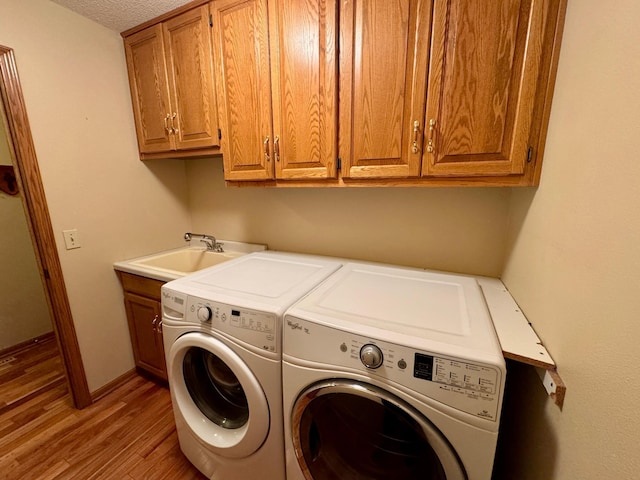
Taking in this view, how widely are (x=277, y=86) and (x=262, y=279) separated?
2.94ft

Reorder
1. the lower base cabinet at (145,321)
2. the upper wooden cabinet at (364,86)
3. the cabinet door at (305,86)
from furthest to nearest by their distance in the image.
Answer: the lower base cabinet at (145,321) < the cabinet door at (305,86) < the upper wooden cabinet at (364,86)

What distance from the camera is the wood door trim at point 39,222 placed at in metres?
1.21

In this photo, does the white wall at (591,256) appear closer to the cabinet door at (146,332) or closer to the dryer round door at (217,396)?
the dryer round door at (217,396)

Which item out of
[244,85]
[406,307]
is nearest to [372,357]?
[406,307]

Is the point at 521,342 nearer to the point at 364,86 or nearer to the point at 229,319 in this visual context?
the point at 229,319

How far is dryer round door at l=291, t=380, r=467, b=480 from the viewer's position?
75 cm

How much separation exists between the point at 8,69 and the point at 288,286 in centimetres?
168

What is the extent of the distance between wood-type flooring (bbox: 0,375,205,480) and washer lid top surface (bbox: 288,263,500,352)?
113cm

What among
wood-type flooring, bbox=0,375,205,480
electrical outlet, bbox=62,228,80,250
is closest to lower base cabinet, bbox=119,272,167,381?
wood-type flooring, bbox=0,375,205,480

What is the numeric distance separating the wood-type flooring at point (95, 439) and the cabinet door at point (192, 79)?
5.38 feet

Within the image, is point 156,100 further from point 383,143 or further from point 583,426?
point 583,426

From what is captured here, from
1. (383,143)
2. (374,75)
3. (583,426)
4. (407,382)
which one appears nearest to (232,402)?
(407,382)

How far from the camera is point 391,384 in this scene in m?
0.68

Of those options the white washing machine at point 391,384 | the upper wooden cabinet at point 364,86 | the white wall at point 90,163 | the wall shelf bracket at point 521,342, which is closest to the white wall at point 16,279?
the white wall at point 90,163
